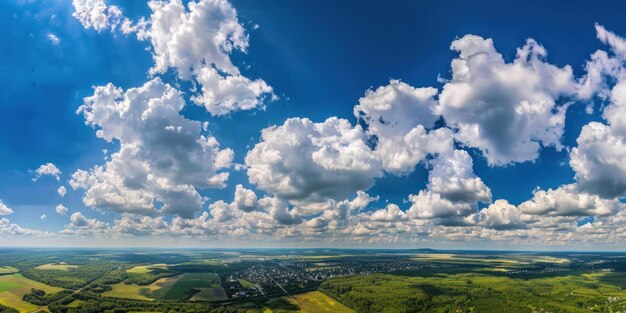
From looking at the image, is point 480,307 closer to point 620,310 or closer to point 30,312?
point 620,310

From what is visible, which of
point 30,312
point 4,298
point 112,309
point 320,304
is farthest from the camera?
point 320,304

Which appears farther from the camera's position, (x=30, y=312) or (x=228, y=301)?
(x=228, y=301)

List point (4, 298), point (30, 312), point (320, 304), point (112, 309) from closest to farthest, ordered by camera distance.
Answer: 1. point (30, 312)
2. point (112, 309)
3. point (4, 298)
4. point (320, 304)

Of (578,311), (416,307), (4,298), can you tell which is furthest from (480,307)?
(4,298)

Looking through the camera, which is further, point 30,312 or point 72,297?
point 72,297

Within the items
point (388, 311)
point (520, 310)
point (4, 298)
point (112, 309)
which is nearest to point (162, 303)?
point (112, 309)

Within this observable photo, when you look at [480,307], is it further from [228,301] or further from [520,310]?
[228,301]

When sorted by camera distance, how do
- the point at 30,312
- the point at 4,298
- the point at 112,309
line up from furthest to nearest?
the point at 4,298
the point at 112,309
the point at 30,312

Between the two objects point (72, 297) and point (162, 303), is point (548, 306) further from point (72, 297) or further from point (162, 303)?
point (72, 297)
